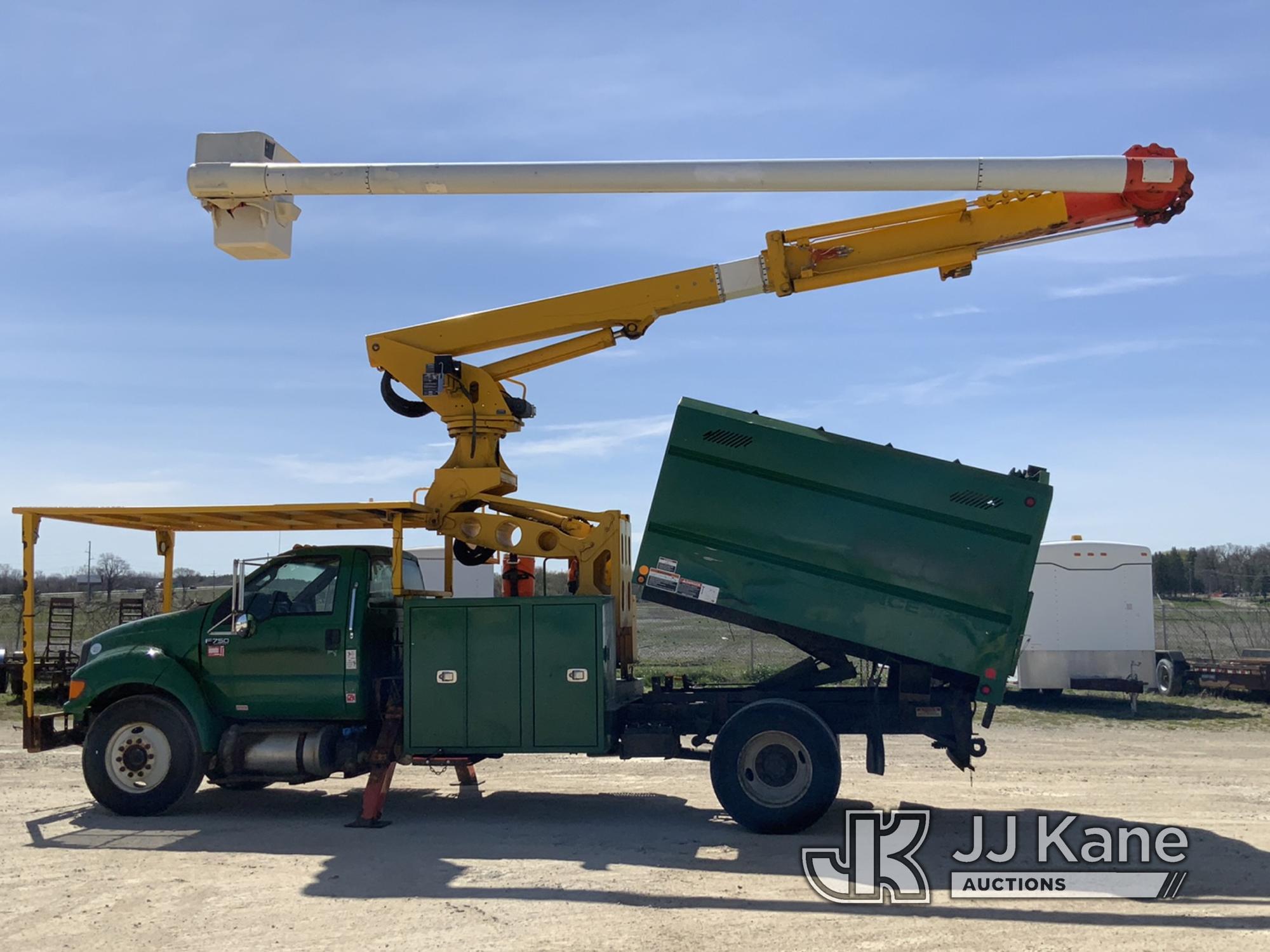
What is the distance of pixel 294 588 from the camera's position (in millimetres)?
11180

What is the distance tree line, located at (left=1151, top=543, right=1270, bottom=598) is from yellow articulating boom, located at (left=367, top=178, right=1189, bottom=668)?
5528 centimetres

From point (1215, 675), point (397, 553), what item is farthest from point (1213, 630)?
point (397, 553)

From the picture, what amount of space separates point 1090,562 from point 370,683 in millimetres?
14497

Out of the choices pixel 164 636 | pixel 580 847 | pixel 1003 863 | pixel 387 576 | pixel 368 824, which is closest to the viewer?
pixel 1003 863

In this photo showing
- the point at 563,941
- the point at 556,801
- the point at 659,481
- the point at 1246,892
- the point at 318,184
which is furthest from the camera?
the point at 556,801

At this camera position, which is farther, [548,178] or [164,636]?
[164,636]

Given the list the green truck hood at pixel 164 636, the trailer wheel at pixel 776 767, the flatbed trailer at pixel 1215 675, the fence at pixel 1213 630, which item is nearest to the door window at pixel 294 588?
the green truck hood at pixel 164 636

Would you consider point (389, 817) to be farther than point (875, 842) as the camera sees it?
Yes

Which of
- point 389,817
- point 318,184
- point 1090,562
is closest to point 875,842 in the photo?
point 389,817

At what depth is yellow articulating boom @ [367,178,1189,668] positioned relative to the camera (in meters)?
Result: 10.8

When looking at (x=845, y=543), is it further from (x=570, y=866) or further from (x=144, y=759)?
(x=144, y=759)

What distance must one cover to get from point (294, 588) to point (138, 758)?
2.06 meters

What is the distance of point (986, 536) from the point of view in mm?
9688

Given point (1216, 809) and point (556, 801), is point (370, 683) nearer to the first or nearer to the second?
point (556, 801)
